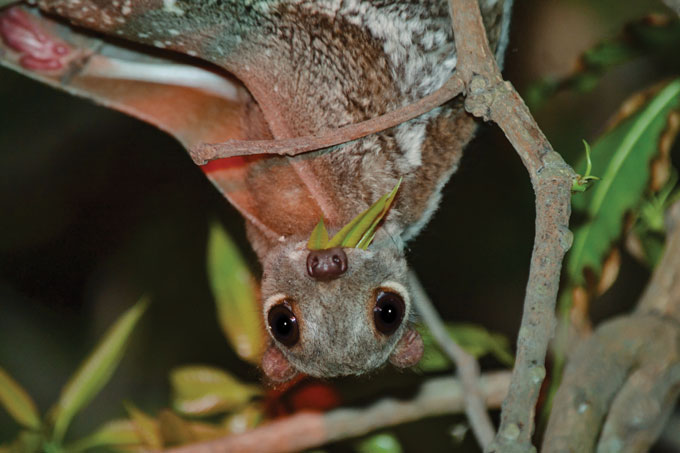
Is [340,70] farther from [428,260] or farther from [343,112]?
[428,260]

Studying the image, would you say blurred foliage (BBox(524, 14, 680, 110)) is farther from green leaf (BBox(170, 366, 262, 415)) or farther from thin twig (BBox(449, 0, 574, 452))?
green leaf (BBox(170, 366, 262, 415))

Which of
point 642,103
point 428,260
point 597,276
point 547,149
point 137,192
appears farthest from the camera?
point 137,192

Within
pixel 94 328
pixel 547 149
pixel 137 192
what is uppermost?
pixel 547 149

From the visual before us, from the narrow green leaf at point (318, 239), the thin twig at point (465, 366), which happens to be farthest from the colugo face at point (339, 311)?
the thin twig at point (465, 366)

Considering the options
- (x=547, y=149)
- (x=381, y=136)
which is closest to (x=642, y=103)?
(x=381, y=136)

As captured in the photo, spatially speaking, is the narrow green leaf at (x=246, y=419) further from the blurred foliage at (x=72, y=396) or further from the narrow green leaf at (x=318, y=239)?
the narrow green leaf at (x=318, y=239)

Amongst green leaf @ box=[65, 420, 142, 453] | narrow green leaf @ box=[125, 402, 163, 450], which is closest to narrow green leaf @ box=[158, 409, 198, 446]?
narrow green leaf @ box=[125, 402, 163, 450]
